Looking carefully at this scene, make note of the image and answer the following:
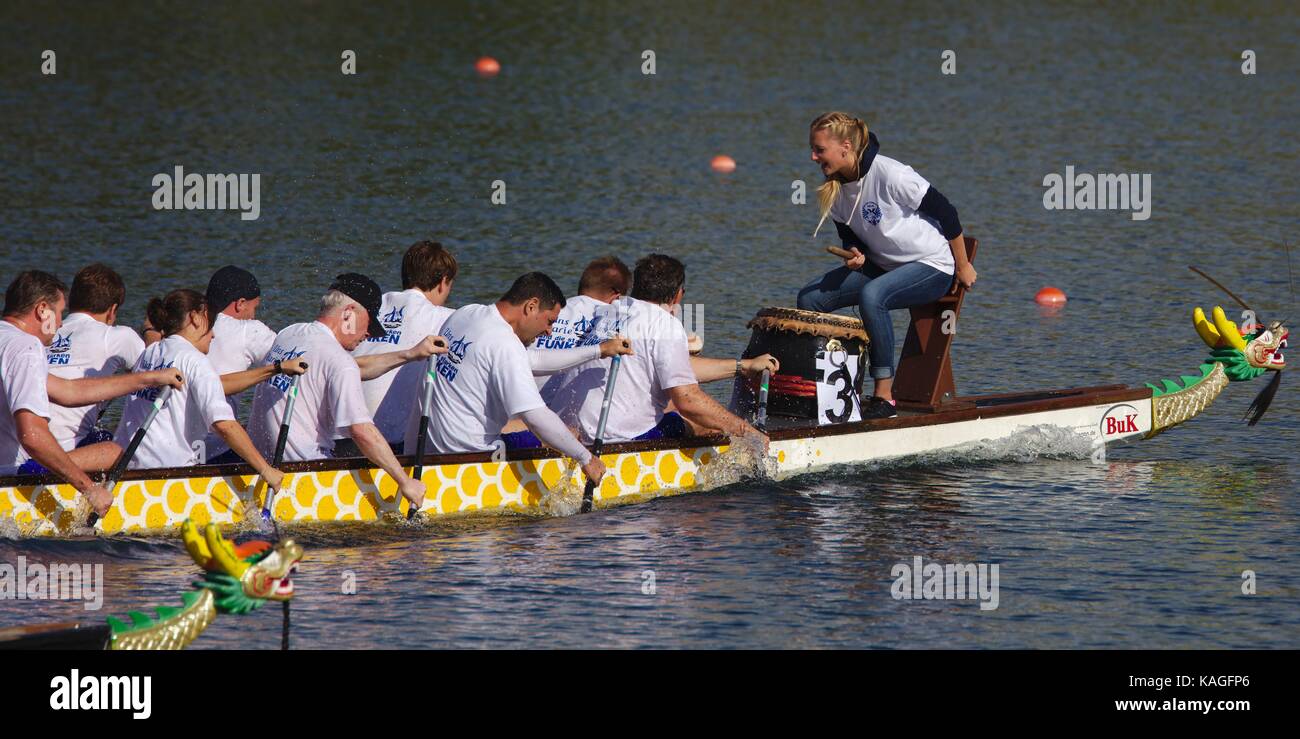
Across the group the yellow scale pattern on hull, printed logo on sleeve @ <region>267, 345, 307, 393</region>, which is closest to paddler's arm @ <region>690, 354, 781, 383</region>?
the yellow scale pattern on hull

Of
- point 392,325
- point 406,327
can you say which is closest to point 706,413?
point 406,327

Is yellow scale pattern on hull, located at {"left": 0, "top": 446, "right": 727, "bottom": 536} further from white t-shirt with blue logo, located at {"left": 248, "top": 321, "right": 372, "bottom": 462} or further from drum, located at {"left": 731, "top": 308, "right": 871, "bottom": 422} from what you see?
drum, located at {"left": 731, "top": 308, "right": 871, "bottom": 422}

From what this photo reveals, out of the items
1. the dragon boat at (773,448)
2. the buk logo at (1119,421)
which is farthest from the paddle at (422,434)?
the buk logo at (1119,421)

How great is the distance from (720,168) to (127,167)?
10.2 meters

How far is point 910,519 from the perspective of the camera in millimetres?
15977

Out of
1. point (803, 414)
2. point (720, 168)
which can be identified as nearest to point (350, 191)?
point (720, 168)

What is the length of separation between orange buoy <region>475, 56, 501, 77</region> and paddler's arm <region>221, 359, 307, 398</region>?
91.7ft

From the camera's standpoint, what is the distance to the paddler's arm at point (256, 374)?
14117mm

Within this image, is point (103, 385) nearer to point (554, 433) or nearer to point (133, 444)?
point (133, 444)

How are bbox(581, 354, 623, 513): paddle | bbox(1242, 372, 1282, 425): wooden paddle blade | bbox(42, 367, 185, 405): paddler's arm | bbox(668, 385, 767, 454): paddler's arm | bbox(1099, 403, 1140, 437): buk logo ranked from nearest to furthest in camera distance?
bbox(42, 367, 185, 405): paddler's arm, bbox(581, 354, 623, 513): paddle, bbox(668, 385, 767, 454): paddler's arm, bbox(1099, 403, 1140, 437): buk logo, bbox(1242, 372, 1282, 425): wooden paddle blade

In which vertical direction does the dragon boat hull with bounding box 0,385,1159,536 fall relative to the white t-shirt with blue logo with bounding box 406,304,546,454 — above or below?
below

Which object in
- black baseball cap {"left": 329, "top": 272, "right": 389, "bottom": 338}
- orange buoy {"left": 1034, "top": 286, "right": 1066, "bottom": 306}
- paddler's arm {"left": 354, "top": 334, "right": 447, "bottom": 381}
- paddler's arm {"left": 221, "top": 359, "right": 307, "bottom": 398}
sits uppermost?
orange buoy {"left": 1034, "top": 286, "right": 1066, "bottom": 306}

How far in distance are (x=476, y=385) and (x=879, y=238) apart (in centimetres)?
385

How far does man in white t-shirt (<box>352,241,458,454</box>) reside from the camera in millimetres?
15812
